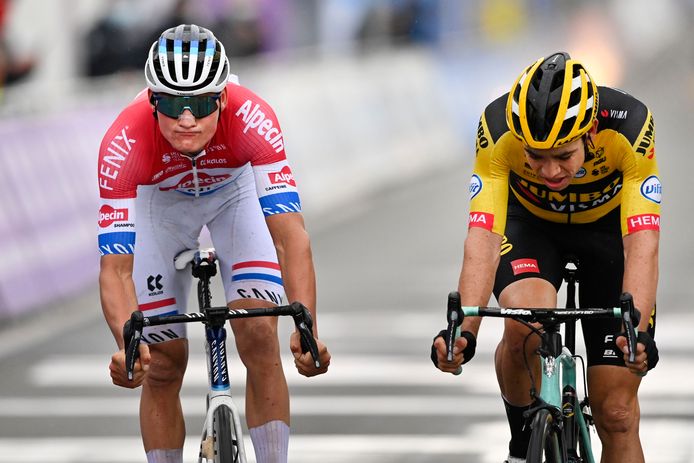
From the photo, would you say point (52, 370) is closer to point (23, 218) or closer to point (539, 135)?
point (23, 218)

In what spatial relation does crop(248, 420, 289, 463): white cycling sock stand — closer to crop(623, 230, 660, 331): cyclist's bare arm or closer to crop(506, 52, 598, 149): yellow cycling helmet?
crop(623, 230, 660, 331): cyclist's bare arm

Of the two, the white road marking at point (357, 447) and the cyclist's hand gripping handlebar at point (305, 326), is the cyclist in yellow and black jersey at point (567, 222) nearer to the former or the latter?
the cyclist's hand gripping handlebar at point (305, 326)

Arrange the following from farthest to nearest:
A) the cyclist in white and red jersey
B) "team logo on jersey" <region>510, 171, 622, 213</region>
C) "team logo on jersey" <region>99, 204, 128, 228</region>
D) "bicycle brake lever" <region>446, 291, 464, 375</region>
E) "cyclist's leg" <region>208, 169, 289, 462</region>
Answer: "cyclist's leg" <region>208, 169, 289, 462</region> < "team logo on jersey" <region>510, 171, 622, 213</region> < "team logo on jersey" <region>99, 204, 128, 228</region> < the cyclist in white and red jersey < "bicycle brake lever" <region>446, 291, 464, 375</region>

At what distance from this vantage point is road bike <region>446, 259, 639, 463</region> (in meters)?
6.12

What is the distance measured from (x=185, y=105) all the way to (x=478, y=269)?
1.34 m

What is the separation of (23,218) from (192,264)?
7.05 metres

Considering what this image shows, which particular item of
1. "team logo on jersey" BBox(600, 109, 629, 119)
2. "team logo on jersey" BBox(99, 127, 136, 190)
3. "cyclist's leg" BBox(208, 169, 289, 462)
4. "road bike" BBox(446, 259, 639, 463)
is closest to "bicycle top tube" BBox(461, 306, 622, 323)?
"road bike" BBox(446, 259, 639, 463)

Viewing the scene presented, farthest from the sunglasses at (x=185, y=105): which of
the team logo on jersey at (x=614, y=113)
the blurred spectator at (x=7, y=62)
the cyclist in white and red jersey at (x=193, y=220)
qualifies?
the blurred spectator at (x=7, y=62)

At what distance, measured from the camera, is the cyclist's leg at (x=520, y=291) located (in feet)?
22.7

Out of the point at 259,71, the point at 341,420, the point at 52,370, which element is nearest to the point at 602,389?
the point at 341,420

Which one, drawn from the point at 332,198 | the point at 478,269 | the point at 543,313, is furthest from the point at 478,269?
the point at 332,198

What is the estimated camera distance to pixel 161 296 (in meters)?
7.38

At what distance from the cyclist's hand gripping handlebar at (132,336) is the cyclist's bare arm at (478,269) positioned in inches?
49.9

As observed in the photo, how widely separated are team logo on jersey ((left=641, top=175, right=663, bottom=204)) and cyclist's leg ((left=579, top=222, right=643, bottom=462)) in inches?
19.3
